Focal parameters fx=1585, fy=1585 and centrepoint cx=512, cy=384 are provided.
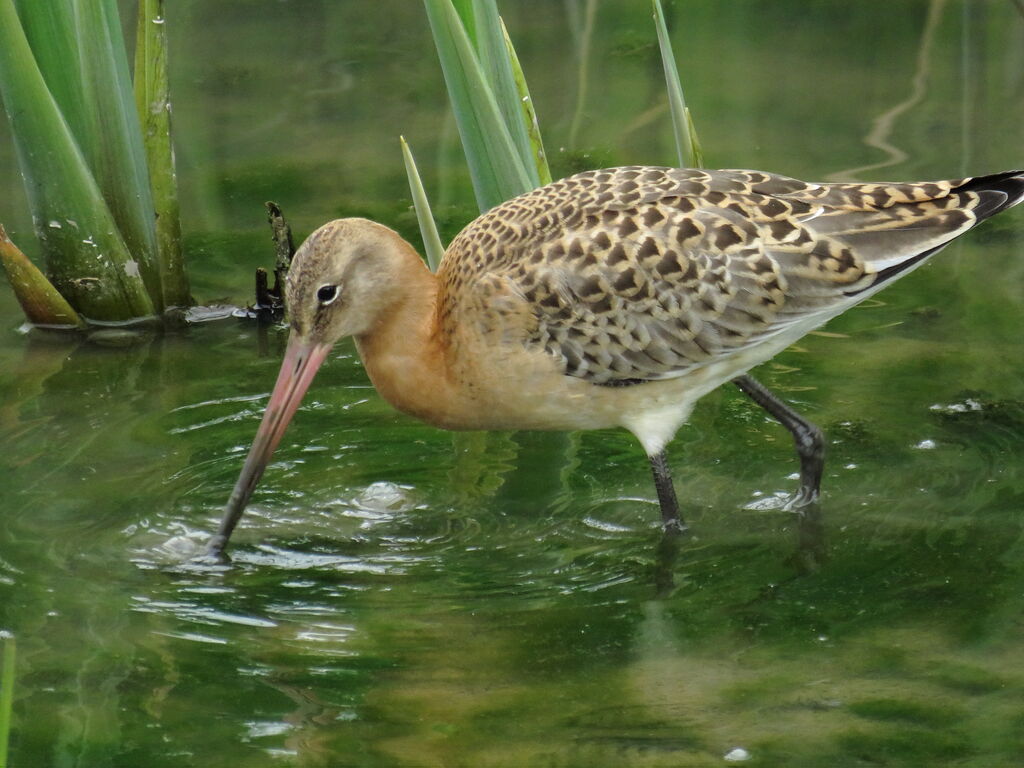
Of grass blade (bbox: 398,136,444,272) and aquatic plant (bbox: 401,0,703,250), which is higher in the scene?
aquatic plant (bbox: 401,0,703,250)

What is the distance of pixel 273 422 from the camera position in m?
5.93

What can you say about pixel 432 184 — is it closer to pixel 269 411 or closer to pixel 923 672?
pixel 269 411

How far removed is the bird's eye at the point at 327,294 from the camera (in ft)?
19.1

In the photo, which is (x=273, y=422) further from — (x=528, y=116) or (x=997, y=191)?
(x=997, y=191)

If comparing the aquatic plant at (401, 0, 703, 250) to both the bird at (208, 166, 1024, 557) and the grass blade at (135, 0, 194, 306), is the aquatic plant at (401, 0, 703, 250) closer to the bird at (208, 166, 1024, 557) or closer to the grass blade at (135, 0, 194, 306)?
the bird at (208, 166, 1024, 557)

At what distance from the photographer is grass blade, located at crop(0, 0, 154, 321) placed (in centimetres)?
689

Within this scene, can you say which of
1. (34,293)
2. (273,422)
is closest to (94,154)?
(34,293)

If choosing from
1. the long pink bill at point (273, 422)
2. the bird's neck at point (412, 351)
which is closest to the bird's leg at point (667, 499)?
the bird's neck at point (412, 351)

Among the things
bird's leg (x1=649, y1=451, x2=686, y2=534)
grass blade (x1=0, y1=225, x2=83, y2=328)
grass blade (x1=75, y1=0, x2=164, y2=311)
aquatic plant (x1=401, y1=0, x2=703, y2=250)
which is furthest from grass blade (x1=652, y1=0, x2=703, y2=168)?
grass blade (x1=0, y1=225, x2=83, y2=328)

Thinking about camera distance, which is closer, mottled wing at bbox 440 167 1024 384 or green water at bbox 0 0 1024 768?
green water at bbox 0 0 1024 768

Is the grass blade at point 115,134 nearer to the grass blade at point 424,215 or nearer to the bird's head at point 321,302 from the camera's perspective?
the grass blade at point 424,215

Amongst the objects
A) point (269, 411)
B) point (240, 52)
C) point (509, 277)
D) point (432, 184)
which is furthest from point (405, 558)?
point (240, 52)

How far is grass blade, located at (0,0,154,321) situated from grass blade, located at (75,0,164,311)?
10 centimetres

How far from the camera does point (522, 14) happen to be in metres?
11.2
